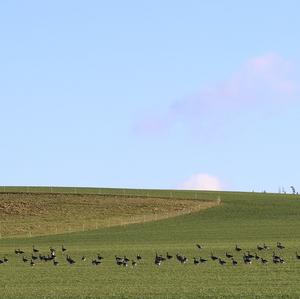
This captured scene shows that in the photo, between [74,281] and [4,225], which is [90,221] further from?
[74,281]

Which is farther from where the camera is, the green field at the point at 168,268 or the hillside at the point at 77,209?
the hillside at the point at 77,209

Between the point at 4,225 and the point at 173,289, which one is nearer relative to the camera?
the point at 173,289

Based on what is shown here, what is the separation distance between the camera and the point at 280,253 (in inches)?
2309

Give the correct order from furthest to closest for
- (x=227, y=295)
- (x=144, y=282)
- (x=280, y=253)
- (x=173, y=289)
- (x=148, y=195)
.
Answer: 1. (x=148, y=195)
2. (x=280, y=253)
3. (x=144, y=282)
4. (x=173, y=289)
5. (x=227, y=295)

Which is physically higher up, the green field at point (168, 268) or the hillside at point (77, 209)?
the hillside at point (77, 209)

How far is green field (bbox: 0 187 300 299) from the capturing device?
36.0 m

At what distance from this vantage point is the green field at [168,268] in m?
36.0

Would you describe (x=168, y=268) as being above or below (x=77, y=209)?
below

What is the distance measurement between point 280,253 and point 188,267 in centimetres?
1188

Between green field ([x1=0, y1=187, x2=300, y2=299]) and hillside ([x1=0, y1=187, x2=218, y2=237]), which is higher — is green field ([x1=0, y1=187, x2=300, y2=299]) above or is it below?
below

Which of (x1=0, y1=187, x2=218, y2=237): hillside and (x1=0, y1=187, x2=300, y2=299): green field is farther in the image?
(x1=0, y1=187, x2=218, y2=237): hillside

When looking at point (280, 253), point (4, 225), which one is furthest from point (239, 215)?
point (280, 253)

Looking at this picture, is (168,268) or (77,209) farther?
(77,209)

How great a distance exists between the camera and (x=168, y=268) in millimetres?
47625
